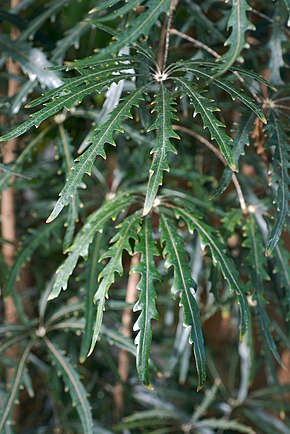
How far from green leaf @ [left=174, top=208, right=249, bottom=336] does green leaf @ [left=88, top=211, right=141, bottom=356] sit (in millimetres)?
58

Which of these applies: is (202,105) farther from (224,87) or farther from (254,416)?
(254,416)

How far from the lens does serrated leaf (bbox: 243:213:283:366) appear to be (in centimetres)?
69

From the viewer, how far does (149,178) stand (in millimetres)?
591

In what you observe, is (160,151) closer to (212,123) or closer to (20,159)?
(212,123)

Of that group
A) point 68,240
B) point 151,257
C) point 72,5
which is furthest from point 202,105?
point 72,5

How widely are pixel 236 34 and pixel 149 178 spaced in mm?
171

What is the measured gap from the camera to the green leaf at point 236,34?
1.51ft

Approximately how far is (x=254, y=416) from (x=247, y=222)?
464 mm

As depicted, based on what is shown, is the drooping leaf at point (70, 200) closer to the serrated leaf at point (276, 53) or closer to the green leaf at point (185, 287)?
the green leaf at point (185, 287)

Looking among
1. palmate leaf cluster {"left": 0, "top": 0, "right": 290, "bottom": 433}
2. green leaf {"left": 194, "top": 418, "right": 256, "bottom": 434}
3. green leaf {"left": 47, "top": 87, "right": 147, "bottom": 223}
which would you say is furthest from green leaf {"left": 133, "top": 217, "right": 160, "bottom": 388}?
green leaf {"left": 194, "top": 418, "right": 256, "bottom": 434}

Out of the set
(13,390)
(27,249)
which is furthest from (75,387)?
(27,249)

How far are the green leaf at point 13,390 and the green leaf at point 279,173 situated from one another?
0.40 m

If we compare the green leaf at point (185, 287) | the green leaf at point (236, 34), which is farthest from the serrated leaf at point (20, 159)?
the green leaf at point (236, 34)

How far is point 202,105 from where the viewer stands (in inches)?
21.8
